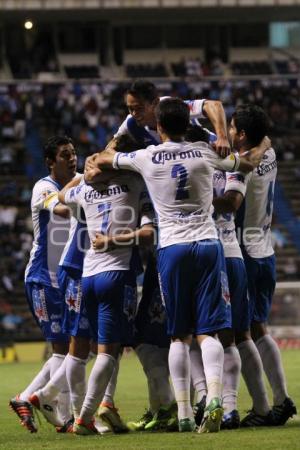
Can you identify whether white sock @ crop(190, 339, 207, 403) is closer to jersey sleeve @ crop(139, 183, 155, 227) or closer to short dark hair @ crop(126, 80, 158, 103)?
jersey sleeve @ crop(139, 183, 155, 227)

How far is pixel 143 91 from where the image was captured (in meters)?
9.24

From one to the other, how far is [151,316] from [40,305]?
4.50 ft

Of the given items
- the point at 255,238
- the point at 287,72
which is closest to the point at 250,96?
the point at 287,72

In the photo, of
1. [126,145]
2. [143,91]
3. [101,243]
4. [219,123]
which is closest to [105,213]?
[101,243]

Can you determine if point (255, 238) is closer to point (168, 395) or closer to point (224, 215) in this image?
point (224, 215)

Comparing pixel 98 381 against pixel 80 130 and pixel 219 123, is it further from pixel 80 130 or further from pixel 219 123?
pixel 80 130

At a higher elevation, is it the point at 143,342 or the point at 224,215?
the point at 224,215

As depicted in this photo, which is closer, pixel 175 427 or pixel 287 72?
pixel 175 427

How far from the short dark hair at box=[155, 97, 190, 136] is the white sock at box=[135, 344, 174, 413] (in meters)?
1.82

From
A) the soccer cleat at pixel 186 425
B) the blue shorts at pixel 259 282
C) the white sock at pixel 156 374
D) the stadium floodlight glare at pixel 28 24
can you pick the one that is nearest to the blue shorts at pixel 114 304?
the white sock at pixel 156 374

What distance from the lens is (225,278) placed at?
873 centimetres

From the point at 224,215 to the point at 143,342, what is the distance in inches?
45.8

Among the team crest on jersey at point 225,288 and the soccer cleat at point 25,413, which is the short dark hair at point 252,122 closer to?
the team crest on jersey at point 225,288

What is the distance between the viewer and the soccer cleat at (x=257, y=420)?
9.33 meters
